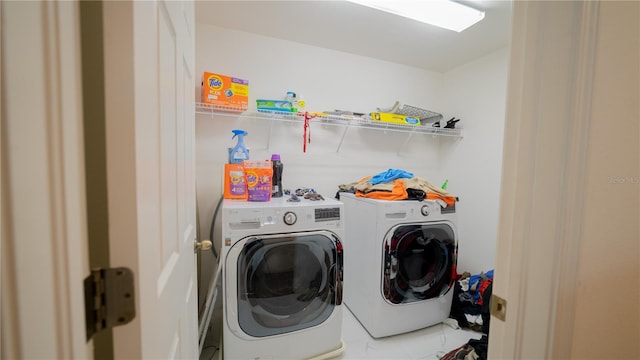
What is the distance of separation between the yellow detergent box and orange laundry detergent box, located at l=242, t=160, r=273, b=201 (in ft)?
3.62

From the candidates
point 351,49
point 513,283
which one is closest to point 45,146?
point 513,283

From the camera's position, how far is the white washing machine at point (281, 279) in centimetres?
121

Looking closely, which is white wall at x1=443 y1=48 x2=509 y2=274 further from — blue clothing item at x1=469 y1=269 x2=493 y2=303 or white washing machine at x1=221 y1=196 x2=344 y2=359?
white washing machine at x1=221 y1=196 x2=344 y2=359

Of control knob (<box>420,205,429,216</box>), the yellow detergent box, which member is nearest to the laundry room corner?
control knob (<box>420,205,429,216</box>)

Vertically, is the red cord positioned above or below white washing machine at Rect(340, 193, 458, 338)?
above

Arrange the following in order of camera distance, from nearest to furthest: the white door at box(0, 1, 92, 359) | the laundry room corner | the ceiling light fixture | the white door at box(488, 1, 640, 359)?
the white door at box(0, 1, 92, 359)
the white door at box(488, 1, 640, 359)
the ceiling light fixture
the laundry room corner

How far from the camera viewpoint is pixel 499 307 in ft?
1.75

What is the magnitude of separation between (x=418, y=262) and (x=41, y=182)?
74.4 inches

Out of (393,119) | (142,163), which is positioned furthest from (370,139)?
(142,163)

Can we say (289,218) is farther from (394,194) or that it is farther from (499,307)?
(499,307)

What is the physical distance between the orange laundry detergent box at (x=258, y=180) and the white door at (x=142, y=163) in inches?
34.7

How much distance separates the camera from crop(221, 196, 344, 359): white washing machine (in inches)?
47.7

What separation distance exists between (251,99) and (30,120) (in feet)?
5.97

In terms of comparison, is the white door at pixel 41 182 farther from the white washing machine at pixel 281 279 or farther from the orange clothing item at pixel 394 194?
the orange clothing item at pixel 394 194
